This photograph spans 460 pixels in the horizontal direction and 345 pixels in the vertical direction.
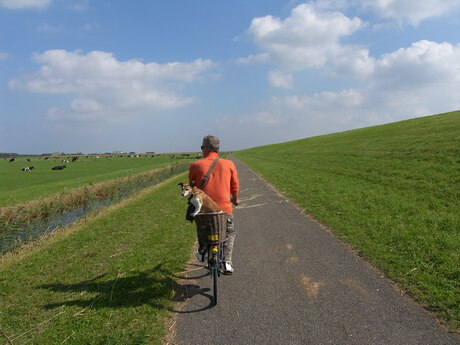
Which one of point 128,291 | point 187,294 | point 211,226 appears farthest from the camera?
point 128,291

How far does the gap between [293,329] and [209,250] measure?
1558 mm

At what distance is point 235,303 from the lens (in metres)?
4.19

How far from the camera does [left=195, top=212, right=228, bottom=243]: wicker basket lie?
13.3 ft

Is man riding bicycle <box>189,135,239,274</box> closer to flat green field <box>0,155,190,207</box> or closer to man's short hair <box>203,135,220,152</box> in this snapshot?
man's short hair <box>203,135,220,152</box>

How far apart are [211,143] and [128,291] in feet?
9.49

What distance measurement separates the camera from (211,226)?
4102 mm

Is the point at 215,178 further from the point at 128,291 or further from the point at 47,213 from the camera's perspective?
the point at 47,213

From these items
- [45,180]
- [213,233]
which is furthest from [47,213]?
[45,180]

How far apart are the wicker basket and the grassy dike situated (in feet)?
4.09

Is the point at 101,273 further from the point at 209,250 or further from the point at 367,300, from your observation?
the point at 367,300

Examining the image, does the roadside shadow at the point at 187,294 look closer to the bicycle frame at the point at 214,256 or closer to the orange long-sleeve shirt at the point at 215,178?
the bicycle frame at the point at 214,256

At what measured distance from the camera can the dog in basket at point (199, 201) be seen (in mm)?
3916

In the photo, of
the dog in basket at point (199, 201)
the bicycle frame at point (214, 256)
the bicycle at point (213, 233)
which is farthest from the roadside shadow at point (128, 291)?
the dog in basket at point (199, 201)

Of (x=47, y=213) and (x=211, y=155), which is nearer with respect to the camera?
(x=211, y=155)
